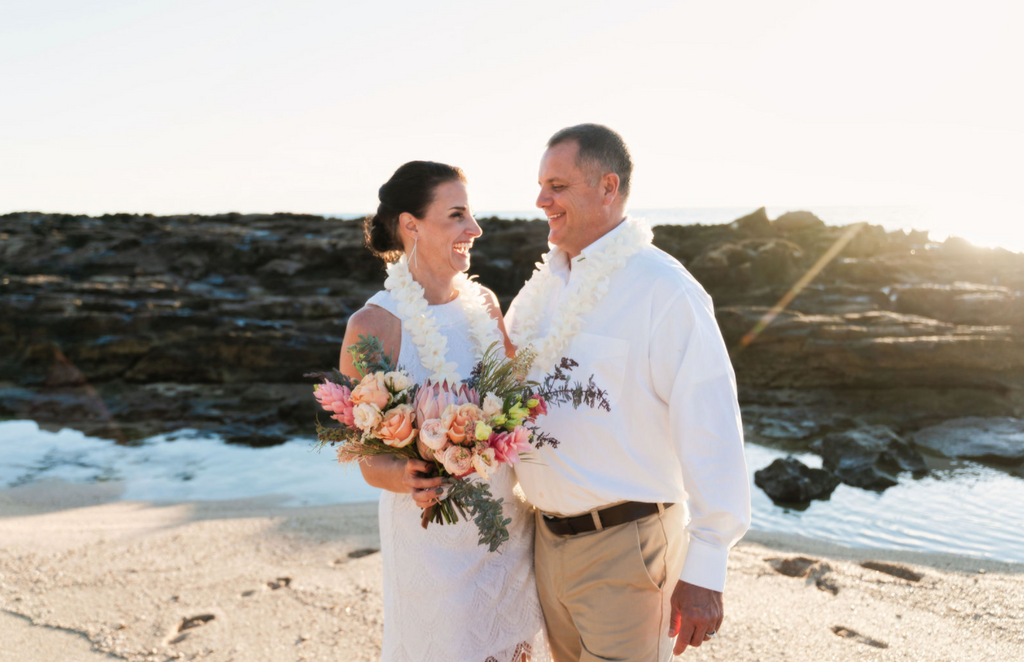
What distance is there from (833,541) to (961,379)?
631 centimetres

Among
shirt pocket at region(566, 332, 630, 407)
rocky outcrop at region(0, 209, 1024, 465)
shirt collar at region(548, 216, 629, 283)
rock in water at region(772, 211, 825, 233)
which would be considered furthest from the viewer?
rock in water at region(772, 211, 825, 233)

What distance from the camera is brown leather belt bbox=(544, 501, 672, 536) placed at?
106 inches

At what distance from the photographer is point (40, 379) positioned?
13.5 meters

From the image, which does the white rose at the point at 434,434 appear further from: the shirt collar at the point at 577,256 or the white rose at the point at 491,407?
the shirt collar at the point at 577,256

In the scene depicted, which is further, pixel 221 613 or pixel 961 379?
pixel 961 379

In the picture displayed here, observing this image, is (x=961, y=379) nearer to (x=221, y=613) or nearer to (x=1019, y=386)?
(x=1019, y=386)

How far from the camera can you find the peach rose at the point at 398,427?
222 centimetres

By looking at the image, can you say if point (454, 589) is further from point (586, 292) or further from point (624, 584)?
point (586, 292)

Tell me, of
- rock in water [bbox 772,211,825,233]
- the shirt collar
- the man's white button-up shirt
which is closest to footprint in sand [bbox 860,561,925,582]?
the man's white button-up shirt

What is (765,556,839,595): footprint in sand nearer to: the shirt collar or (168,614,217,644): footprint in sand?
the shirt collar

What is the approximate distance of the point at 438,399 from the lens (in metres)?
2.28

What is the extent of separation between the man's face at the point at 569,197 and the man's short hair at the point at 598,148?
27 millimetres

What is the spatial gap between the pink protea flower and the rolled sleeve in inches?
46.6

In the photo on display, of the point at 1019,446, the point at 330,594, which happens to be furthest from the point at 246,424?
the point at 1019,446
